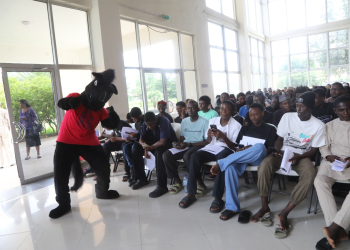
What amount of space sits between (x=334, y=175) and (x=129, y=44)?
614cm

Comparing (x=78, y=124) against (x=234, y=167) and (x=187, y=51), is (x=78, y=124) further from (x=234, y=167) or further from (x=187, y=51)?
(x=187, y=51)

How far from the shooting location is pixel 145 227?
2.63m

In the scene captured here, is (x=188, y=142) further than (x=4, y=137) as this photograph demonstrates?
No

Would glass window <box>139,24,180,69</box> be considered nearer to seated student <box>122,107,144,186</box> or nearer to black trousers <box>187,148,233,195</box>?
seated student <box>122,107,144,186</box>

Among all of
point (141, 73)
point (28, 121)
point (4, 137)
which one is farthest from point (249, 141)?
point (4, 137)

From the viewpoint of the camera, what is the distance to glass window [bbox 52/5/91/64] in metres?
5.44

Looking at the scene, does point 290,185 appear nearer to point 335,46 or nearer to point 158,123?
point 158,123

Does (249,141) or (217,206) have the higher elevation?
(249,141)

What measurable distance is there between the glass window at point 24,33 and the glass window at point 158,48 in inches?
114

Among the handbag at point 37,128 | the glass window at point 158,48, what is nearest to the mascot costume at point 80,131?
the handbag at point 37,128

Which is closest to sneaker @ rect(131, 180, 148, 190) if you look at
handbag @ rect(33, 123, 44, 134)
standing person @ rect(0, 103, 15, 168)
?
handbag @ rect(33, 123, 44, 134)

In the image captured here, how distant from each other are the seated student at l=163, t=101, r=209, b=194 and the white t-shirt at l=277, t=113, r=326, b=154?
109 centimetres

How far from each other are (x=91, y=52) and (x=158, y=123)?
137 inches

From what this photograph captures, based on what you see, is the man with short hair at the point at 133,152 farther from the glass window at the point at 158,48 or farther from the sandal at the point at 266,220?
the glass window at the point at 158,48
